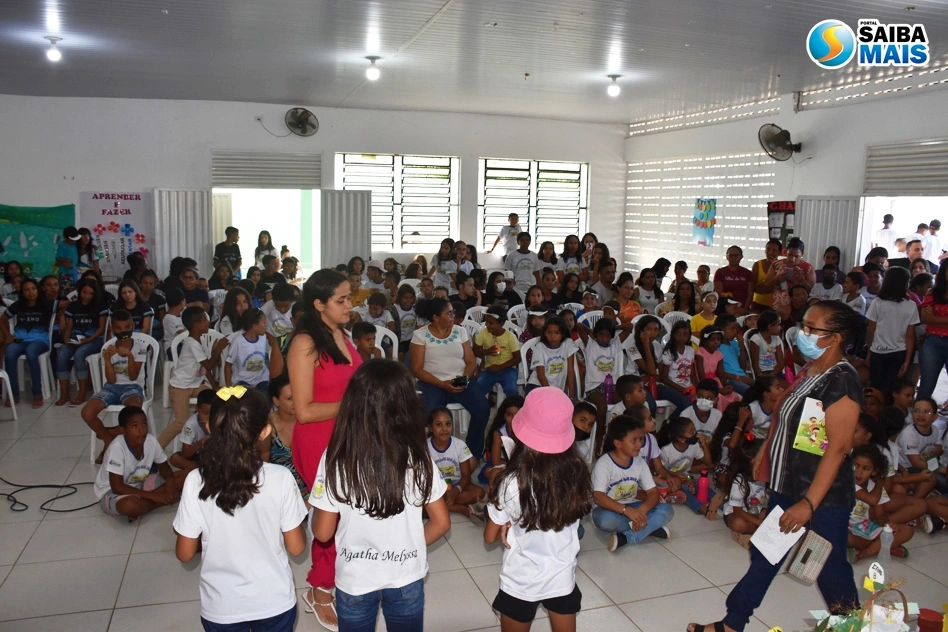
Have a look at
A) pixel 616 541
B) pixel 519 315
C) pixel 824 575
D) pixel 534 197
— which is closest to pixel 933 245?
pixel 519 315

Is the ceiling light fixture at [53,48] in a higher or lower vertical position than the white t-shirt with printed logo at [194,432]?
higher

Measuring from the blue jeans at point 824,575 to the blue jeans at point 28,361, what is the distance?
5881mm

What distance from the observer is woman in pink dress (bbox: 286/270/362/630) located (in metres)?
2.47

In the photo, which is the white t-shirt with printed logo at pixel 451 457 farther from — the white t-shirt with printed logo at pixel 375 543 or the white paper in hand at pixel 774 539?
the white t-shirt with printed logo at pixel 375 543

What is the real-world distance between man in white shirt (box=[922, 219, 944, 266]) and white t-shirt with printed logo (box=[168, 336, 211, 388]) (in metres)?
8.00

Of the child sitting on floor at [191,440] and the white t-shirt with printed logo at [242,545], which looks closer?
the white t-shirt with printed logo at [242,545]

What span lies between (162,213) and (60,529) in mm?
6910

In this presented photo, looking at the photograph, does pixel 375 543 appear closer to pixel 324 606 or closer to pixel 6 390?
pixel 324 606

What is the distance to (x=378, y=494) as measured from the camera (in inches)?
77.3

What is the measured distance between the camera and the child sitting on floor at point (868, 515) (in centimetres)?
370

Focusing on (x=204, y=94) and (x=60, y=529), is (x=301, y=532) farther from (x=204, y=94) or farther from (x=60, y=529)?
(x=204, y=94)

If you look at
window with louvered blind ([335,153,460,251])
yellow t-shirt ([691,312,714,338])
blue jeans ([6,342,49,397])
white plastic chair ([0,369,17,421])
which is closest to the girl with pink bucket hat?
yellow t-shirt ([691,312,714,338])

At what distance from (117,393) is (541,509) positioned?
3.68 m

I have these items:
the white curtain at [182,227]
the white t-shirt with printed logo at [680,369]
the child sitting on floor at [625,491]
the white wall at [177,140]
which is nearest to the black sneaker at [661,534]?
the child sitting on floor at [625,491]
